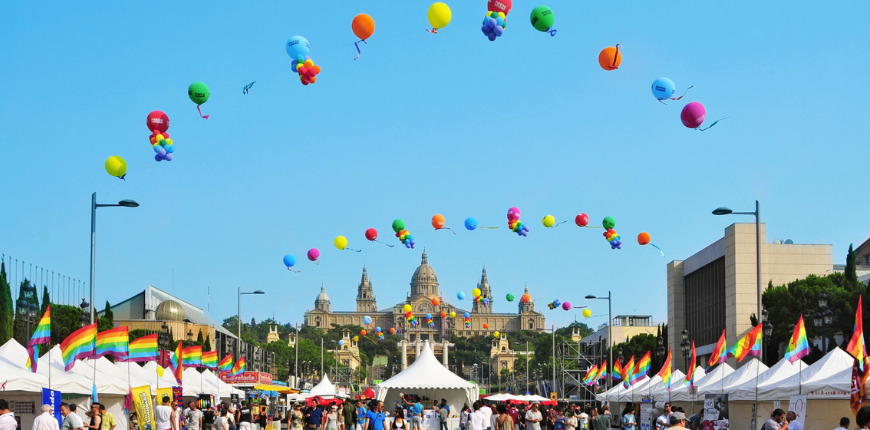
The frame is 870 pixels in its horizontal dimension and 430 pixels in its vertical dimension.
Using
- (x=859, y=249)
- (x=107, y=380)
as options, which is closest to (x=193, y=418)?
(x=107, y=380)

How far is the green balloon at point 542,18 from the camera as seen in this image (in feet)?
63.6

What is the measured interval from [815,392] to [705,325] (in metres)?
53.1

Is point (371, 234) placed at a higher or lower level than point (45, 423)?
higher

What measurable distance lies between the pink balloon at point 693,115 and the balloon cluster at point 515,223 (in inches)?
585

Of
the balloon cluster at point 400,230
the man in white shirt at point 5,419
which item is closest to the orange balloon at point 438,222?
the balloon cluster at point 400,230

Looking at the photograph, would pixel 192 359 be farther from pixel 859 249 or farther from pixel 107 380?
pixel 859 249

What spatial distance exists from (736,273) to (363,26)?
5041 centimetres

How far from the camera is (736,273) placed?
65750 millimetres

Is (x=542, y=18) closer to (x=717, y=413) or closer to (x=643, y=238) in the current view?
(x=717, y=413)

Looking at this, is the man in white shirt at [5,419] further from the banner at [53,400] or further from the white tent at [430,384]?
the white tent at [430,384]

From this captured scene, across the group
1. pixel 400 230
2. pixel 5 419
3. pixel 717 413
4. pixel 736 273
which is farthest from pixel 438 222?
pixel 736 273

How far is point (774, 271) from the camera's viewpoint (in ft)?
222

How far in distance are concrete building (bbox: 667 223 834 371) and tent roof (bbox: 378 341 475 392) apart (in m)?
25.2

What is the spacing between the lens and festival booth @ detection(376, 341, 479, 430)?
40812 mm
